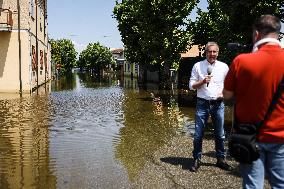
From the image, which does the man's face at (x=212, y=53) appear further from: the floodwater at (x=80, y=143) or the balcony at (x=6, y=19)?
the balcony at (x=6, y=19)

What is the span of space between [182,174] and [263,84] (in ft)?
10.2

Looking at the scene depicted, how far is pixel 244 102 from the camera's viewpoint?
10.2ft

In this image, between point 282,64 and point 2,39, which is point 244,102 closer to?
point 282,64

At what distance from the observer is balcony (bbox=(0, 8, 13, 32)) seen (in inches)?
828

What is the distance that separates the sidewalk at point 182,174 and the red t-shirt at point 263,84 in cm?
240

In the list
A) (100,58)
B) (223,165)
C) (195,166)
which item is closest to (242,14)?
(223,165)

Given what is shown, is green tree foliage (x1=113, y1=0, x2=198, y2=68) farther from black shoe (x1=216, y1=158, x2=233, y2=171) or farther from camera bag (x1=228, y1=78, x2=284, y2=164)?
camera bag (x1=228, y1=78, x2=284, y2=164)

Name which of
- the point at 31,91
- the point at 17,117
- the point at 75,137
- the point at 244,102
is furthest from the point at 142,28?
the point at 244,102

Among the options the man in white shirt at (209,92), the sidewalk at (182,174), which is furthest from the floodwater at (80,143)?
the man in white shirt at (209,92)

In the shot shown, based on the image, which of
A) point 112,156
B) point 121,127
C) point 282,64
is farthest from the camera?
point 121,127

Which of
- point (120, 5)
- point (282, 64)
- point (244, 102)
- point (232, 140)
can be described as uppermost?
point (120, 5)

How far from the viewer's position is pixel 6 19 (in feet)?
70.9

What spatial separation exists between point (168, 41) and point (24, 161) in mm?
21224

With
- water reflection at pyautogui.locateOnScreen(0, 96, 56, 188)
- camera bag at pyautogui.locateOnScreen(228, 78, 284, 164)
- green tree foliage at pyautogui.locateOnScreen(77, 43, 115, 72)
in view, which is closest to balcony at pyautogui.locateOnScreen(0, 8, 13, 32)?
water reflection at pyautogui.locateOnScreen(0, 96, 56, 188)
